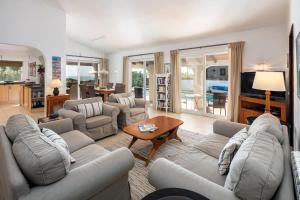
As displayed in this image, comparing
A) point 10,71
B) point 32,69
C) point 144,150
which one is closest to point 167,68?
point 144,150

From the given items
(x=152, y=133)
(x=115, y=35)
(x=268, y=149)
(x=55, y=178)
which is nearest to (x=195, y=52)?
(x=115, y=35)

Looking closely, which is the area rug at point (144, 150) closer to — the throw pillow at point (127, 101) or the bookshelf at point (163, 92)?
the throw pillow at point (127, 101)

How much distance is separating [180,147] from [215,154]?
126cm

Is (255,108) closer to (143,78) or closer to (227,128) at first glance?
(227,128)

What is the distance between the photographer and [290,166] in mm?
1204

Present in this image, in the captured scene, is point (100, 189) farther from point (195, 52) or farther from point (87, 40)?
point (87, 40)

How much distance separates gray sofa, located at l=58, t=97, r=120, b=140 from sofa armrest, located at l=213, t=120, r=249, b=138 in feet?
6.78

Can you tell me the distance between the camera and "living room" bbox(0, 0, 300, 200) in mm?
1163

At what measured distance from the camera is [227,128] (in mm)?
2510

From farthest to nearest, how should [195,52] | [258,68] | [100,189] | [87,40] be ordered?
[87,40] → [195,52] → [258,68] → [100,189]

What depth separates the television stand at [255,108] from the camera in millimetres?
3631

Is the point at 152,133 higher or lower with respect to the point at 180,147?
higher

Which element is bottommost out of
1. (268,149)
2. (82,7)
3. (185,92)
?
(268,149)

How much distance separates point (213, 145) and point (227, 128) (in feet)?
1.73
